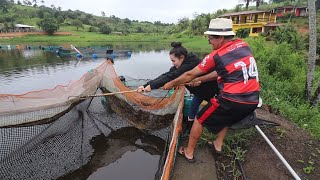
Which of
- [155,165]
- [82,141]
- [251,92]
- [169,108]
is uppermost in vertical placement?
[251,92]

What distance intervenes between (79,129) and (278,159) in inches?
153

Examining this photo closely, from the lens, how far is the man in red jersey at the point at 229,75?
9.55ft

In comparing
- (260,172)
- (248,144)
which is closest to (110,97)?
(248,144)

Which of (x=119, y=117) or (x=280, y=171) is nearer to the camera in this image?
(x=280, y=171)

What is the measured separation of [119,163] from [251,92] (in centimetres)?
344

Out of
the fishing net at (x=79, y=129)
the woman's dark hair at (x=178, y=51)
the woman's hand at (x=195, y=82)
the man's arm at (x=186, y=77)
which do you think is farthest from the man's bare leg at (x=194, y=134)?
the woman's dark hair at (x=178, y=51)

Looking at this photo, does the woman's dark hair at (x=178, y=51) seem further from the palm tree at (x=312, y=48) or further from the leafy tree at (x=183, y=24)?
the leafy tree at (x=183, y=24)

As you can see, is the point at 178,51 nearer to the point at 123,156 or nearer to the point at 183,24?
the point at 123,156

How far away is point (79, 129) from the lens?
5254 millimetres

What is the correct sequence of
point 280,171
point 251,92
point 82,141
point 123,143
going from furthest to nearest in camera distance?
1. point 123,143
2. point 82,141
3. point 280,171
4. point 251,92

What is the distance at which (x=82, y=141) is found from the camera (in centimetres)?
544

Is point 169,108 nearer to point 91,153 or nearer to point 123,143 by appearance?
point 123,143

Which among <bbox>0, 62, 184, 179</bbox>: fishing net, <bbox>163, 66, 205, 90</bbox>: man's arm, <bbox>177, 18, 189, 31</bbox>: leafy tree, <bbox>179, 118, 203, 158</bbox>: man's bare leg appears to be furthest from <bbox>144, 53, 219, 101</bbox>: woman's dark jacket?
<bbox>177, 18, 189, 31</bbox>: leafy tree

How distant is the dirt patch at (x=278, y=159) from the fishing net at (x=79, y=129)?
1152 mm
